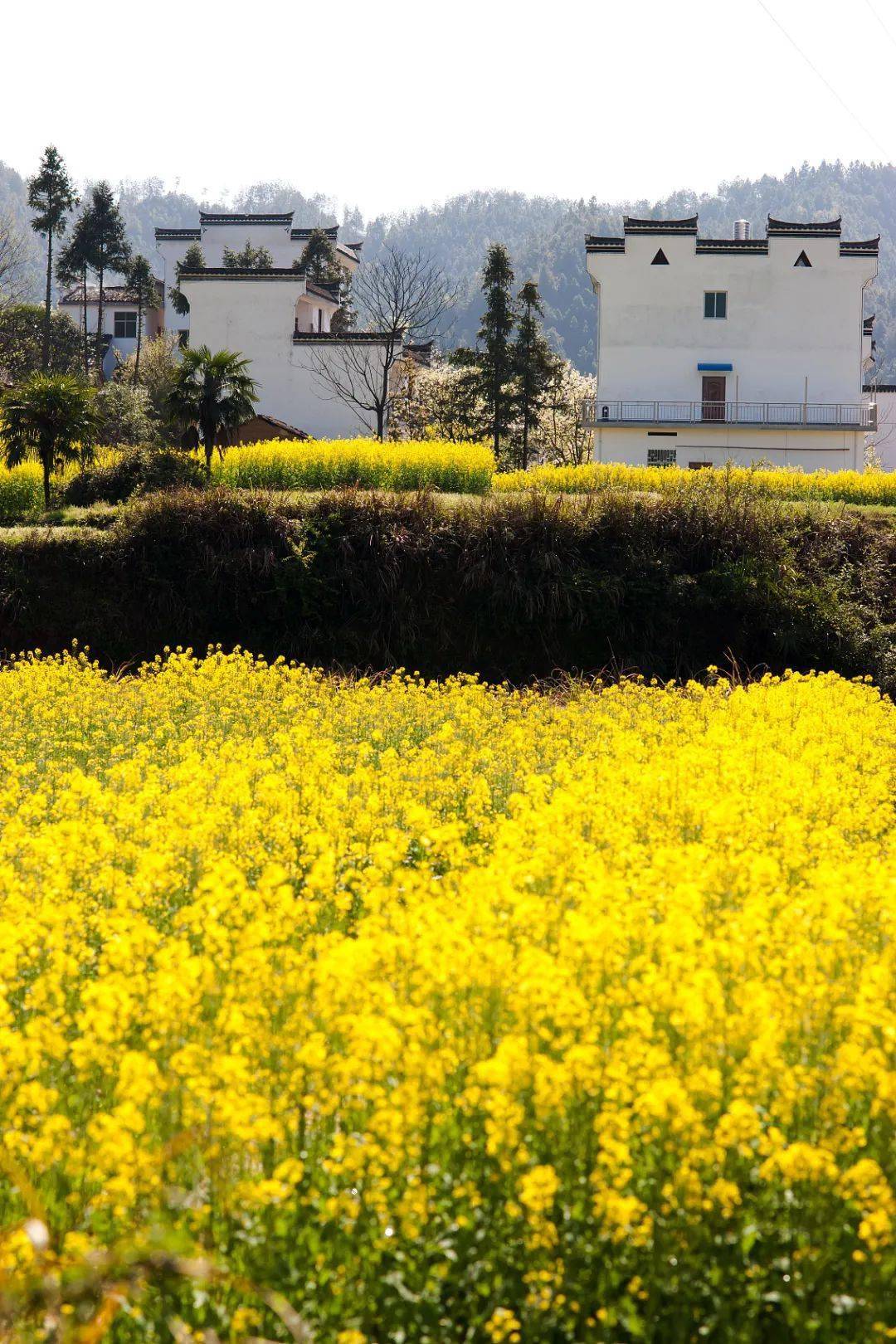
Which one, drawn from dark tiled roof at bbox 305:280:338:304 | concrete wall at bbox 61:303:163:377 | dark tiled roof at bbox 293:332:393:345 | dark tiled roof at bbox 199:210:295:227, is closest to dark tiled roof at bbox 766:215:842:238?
dark tiled roof at bbox 293:332:393:345

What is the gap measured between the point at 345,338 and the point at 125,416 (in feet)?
24.0

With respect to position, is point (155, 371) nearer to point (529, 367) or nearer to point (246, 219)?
point (529, 367)

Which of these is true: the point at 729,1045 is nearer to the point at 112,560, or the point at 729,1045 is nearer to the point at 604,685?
the point at 604,685

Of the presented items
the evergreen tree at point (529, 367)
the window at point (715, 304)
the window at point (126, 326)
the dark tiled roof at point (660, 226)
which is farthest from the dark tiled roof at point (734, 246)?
the window at point (126, 326)

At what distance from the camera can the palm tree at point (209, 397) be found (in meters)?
20.1

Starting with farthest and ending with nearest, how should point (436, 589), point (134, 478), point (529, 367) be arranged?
point (529, 367) → point (134, 478) → point (436, 589)

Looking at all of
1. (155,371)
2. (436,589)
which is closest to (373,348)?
(155,371)

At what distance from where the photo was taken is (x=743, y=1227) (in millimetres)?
3109

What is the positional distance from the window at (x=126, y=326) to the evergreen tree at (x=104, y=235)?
791 cm

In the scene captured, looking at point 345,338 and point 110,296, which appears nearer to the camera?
point 345,338

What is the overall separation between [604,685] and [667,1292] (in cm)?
1090

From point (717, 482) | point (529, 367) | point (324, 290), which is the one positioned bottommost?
point (717, 482)

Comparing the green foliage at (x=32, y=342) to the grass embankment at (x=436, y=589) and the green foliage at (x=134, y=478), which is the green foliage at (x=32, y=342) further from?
the grass embankment at (x=436, y=589)

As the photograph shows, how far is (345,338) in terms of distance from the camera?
35281 mm
